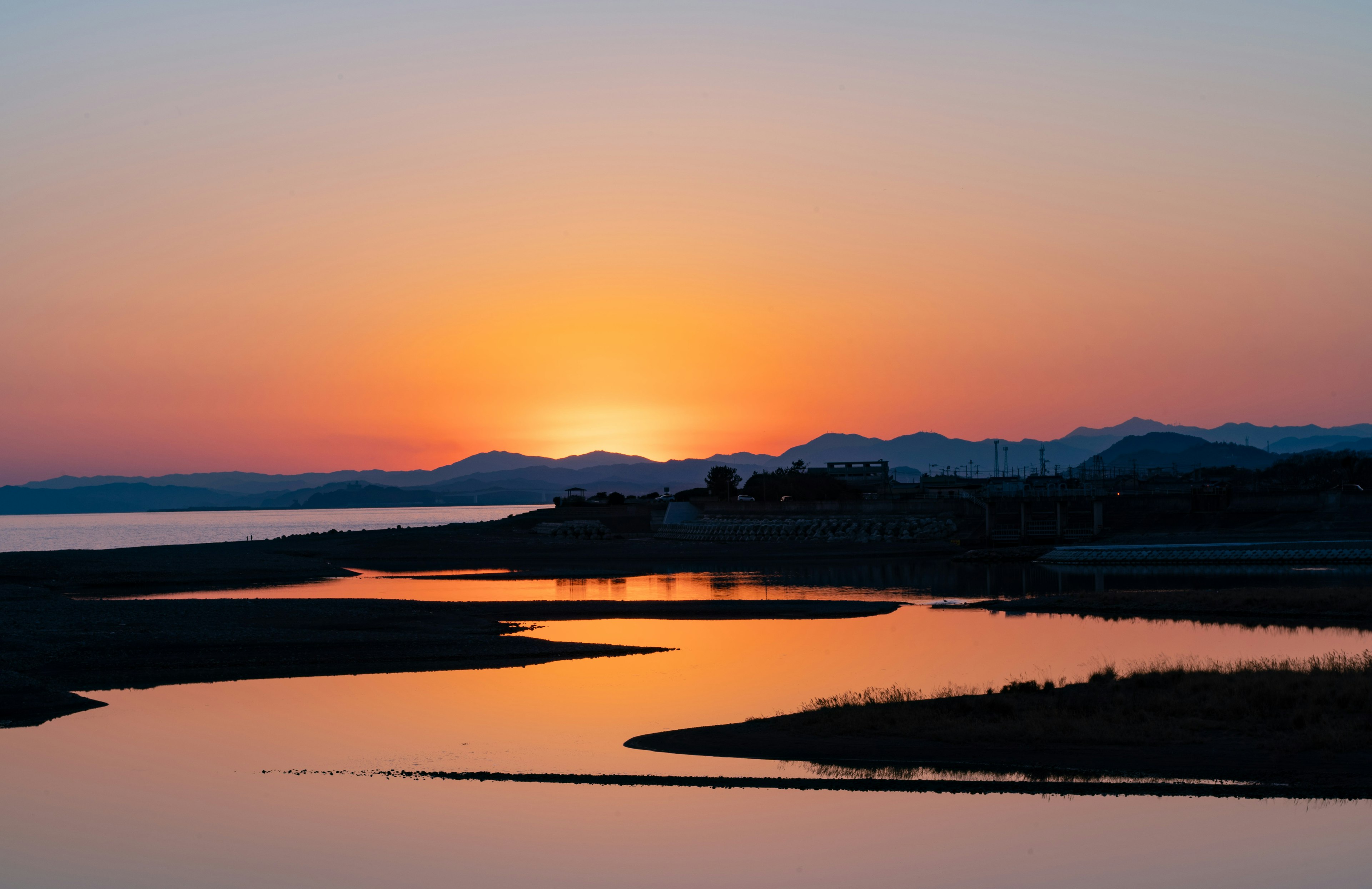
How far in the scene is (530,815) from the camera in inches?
672

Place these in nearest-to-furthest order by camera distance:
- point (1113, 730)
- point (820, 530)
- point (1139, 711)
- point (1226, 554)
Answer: point (1113, 730)
point (1139, 711)
point (1226, 554)
point (820, 530)

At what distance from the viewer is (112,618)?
43219mm

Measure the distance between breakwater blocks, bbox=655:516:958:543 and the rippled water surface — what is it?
66754 millimetres

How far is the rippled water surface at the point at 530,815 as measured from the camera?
14.4 metres

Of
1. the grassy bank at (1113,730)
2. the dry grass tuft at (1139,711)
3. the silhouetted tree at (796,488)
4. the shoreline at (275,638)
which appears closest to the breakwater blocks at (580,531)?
the silhouetted tree at (796,488)

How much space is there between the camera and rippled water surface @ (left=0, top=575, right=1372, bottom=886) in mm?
14406

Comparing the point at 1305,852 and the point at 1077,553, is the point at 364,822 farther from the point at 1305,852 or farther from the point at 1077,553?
the point at 1077,553

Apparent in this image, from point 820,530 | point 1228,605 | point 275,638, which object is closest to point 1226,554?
point 1228,605

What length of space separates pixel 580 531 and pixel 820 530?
2669 centimetres

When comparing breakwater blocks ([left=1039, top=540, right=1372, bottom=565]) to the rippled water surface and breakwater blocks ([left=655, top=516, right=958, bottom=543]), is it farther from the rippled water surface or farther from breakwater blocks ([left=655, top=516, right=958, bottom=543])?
the rippled water surface

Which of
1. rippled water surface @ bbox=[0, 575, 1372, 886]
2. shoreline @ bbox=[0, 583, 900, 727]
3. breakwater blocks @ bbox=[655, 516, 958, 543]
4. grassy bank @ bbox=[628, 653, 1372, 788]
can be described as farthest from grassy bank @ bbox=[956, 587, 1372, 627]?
breakwater blocks @ bbox=[655, 516, 958, 543]

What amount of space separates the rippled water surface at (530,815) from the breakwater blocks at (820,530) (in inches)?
2628

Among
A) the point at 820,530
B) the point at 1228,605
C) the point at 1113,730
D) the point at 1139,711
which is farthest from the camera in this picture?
the point at 820,530

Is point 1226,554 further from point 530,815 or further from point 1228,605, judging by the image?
point 530,815
